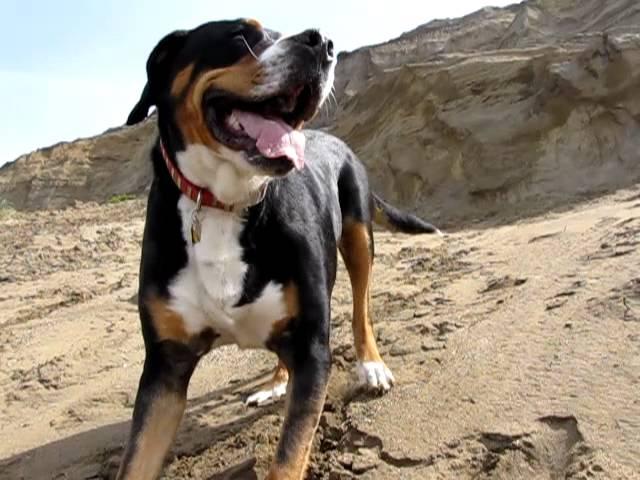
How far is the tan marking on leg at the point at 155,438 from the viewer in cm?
382

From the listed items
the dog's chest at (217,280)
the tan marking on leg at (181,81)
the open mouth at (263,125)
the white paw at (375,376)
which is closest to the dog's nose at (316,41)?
the open mouth at (263,125)

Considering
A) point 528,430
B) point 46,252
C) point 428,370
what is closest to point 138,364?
point 428,370

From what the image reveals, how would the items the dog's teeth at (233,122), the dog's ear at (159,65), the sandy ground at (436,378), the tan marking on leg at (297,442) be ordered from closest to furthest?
1. the tan marking on leg at (297,442)
2. the dog's teeth at (233,122)
3. the sandy ground at (436,378)
4. the dog's ear at (159,65)

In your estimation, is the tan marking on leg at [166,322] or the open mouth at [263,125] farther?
the tan marking on leg at [166,322]

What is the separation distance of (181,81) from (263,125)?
454 mm

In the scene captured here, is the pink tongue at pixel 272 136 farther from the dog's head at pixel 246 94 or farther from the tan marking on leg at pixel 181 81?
the tan marking on leg at pixel 181 81

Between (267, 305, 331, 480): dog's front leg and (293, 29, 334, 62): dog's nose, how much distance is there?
3.49 ft

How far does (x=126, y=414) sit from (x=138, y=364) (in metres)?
0.92

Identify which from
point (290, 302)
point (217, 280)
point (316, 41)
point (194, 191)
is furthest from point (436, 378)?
point (316, 41)

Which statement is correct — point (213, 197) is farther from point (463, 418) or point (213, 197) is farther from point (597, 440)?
point (597, 440)

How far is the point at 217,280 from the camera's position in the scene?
12.7ft

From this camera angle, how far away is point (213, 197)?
3832mm

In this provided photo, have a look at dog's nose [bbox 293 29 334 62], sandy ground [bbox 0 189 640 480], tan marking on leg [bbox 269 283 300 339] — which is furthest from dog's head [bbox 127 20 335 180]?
sandy ground [bbox 0 189 640 480]

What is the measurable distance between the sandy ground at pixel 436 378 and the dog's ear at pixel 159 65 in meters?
1.68
